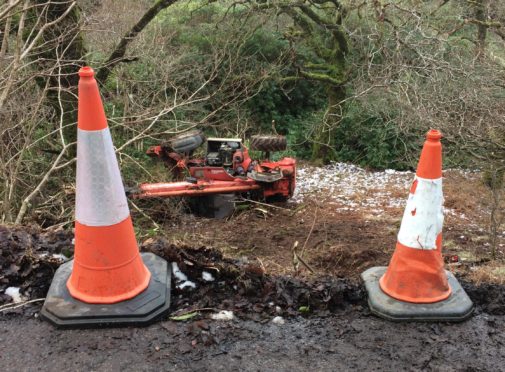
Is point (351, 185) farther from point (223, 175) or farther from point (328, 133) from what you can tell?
point (223, 175)

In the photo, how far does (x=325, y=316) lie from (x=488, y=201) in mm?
6126

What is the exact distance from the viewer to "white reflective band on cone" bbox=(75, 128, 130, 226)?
2766mm

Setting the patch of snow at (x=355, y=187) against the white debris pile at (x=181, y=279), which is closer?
the white debris pile at (x=181, y=279)

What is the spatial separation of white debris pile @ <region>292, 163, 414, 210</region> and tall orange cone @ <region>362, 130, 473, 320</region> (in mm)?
4729

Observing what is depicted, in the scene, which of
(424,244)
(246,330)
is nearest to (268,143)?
(424,244)

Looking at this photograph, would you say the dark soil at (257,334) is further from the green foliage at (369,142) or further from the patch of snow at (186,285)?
the green foliage at (369,142)

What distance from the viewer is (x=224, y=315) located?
2.83 metres

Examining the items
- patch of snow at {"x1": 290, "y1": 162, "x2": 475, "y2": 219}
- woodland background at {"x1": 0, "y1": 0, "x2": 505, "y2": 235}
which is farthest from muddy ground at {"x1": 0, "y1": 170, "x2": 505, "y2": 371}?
patch of snow at {"x1": 290, "y1": 162, "x2": 475, "y2": 219}

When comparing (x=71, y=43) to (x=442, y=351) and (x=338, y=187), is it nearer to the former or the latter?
(x=338, y=187)

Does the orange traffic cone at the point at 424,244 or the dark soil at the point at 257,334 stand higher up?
the orange traffic cone at the point at 424,244

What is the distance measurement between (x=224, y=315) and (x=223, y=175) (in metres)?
4.19

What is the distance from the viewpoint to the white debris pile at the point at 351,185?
8.14 m

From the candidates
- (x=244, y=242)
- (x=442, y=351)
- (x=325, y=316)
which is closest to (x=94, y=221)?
(x=325, y=316)

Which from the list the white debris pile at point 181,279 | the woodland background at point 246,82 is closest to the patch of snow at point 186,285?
the white debris pile at point 181,279
